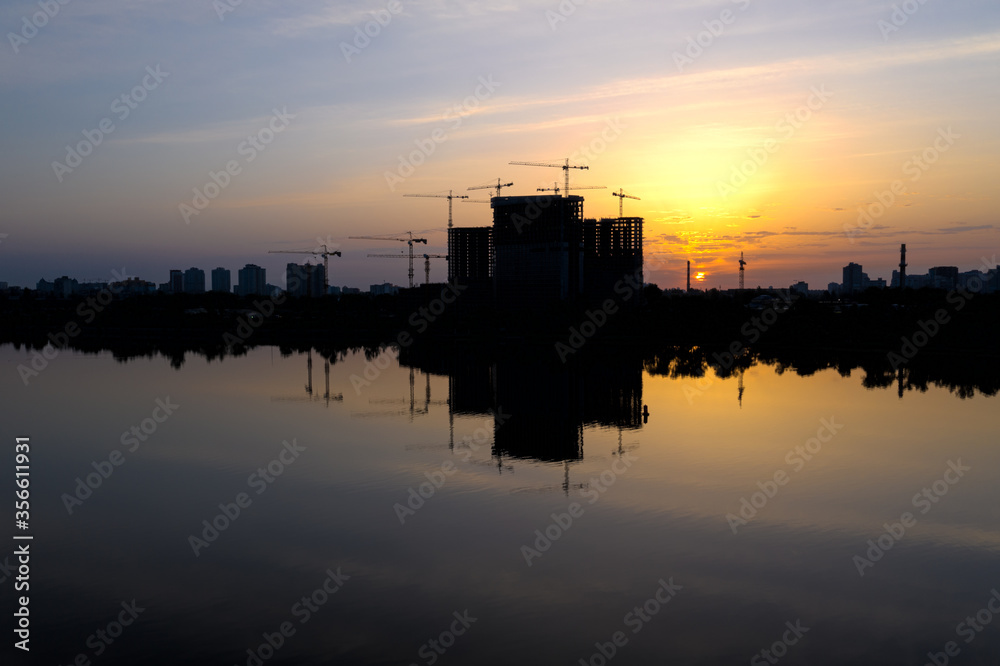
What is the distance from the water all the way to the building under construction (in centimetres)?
11922

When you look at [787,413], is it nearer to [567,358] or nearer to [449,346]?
[567,358]

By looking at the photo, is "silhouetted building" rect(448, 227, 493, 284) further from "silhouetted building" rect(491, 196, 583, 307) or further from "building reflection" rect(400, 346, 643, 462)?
"building reflection" rect(400, 346, 643, 462)

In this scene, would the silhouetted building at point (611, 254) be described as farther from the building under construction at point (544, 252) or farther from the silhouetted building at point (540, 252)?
the silhouetted building at point (540, 252)

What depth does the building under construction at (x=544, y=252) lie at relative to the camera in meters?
160

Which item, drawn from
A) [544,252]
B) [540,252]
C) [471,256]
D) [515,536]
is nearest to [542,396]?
[515,536]

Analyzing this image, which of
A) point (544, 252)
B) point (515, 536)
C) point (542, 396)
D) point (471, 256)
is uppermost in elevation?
point (544, 252)

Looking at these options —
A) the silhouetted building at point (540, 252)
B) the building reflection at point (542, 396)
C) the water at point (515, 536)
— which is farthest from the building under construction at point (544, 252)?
the water at point (515, 536)

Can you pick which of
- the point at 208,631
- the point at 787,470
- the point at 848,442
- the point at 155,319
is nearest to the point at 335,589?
the point at 208,631

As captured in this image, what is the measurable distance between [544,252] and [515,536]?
143 m

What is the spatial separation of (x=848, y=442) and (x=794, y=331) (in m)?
55.2

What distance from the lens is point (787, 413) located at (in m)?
41.4

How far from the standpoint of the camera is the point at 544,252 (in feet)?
529

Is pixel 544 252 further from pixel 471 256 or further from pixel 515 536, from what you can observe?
pixel 515 536

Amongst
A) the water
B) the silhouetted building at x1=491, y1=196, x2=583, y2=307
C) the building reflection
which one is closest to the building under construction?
the silhouetted building at x1=491, y1=196, x2=583, y2=307
